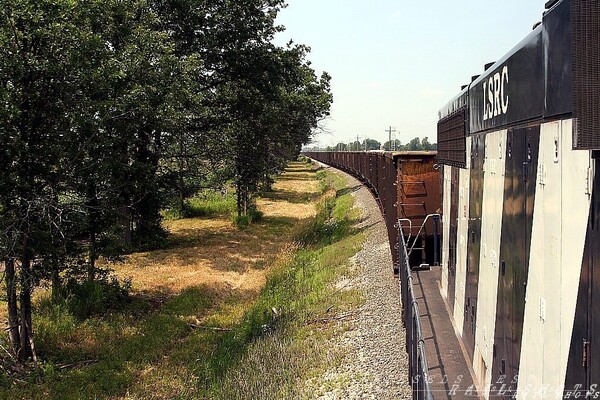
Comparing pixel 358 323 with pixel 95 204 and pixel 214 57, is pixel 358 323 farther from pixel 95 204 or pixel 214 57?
pixel 214 57

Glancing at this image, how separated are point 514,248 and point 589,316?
1372 millimetres

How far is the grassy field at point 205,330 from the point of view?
9.15 metres

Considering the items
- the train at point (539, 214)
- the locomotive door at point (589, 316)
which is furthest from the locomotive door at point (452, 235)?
the locomotive door at point (589, 316)

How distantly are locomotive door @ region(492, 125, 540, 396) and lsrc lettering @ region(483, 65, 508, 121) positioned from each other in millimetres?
261

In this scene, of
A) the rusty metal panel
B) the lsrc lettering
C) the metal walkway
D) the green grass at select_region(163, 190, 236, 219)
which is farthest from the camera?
the green grass at select_region(163, 190, 236, 219)

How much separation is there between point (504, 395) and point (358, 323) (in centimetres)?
693

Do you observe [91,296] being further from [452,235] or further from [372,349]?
[452,235]

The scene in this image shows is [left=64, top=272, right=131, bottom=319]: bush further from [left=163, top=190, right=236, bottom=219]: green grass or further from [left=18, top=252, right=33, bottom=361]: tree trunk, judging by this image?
[left=163, top=190, right=236, bottom=219]: green grass

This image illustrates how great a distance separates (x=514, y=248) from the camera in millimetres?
3496

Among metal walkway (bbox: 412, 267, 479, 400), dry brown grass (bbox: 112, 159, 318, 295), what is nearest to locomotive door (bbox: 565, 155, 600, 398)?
metal walkway (bbox: 412, 267, 479, 400)

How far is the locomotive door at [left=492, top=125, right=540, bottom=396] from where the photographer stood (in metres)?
3.16

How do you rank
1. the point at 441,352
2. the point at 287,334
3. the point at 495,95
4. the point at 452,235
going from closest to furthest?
the point at 495,95 → the point at 441,352 → the point at 452,235 → the point at 287,334

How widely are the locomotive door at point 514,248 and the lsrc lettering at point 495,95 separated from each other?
A: 0.86 ft

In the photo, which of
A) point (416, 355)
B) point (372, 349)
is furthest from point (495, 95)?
point (372, 349)
